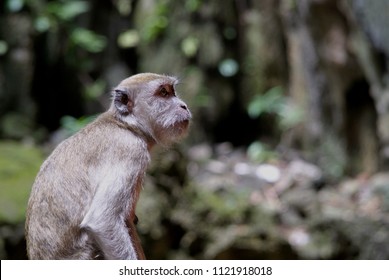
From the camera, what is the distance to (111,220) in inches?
145

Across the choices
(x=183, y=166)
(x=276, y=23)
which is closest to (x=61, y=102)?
(x=276, y=23)

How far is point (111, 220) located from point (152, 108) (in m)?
0.85

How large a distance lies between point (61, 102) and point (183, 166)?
5.40 meters

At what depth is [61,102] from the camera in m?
13.2

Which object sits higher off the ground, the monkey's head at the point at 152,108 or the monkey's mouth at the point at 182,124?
the monkey's head at the point at 152,108

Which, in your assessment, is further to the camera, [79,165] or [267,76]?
[267,76]

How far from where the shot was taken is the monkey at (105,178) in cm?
370

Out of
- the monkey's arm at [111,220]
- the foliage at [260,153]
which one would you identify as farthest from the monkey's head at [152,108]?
the foliage at [260,153]

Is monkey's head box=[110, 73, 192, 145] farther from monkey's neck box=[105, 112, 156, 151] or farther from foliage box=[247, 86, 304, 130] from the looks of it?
foliage box=[247, 86, 304, 130]

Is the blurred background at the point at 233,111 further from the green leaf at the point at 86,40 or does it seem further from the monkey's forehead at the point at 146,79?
the monkey's forehead at the point at 146,79

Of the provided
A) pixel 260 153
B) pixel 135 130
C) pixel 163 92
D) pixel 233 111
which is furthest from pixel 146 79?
pixel 233 111

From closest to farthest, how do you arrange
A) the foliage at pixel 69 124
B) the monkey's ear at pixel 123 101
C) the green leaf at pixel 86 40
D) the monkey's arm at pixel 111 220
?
the monkey's arm at pixel 111 220 < the monkey's ear at pixel 123 101 < the foliage at pixel 69 124 < the green leaf at pixel 86 40

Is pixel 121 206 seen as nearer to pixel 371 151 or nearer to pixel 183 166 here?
pixel 183 166

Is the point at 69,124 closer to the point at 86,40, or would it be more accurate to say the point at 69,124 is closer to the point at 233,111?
the point at 86,40
